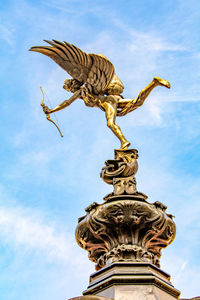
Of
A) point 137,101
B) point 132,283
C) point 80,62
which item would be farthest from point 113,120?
point 132,283

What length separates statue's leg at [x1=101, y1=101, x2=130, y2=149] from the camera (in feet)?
29.5

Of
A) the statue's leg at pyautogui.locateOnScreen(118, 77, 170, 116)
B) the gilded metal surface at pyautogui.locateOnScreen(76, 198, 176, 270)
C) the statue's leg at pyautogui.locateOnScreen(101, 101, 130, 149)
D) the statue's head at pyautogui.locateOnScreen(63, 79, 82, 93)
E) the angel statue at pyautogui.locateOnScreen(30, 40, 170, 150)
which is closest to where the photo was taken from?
the gilded metal surface at pyautogui.locateOnScreen(76, 198, 176, 270)

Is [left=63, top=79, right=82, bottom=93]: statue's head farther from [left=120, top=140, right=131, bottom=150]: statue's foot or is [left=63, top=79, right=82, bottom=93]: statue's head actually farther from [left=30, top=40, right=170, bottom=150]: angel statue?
[left=120, top=140, right=131, bottom=150]: statue's foot

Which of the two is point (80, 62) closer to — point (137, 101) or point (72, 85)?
point (72, 85)

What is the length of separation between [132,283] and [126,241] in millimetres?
956

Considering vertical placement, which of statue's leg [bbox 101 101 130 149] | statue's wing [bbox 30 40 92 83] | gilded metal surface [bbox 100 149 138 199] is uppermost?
statue's wing [bbox 30 40 92 83]

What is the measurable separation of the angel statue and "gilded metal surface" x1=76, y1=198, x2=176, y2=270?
271cm

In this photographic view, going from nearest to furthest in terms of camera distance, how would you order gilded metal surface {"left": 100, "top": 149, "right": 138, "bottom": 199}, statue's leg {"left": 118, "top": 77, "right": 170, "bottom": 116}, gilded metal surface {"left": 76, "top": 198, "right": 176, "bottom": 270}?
gilded metal surface {"left": 76, "top": 198, "right": 176, "bottom": 270} < gilded metal surface {"left": 100, "top": 149, "right": 138, "bottom": 199} < statue's leg {"left": 118, "top": 77, "right": 170, "bottom": 116}

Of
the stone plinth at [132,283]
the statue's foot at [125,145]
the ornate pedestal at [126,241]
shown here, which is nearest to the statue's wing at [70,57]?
the statue's foot at [125,145]

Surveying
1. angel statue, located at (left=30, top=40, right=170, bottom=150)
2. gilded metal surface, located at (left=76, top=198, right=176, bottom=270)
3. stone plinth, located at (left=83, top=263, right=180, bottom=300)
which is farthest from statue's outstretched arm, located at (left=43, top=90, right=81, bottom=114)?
stone plinth, located at (left=83, top=263, right=180, bottom=300)

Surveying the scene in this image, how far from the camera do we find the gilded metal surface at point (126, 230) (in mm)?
6942

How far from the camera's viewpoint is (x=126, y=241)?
707 centimetres

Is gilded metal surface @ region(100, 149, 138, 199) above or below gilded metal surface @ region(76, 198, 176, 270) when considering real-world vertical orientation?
above

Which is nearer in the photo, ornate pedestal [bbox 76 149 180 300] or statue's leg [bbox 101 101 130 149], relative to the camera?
ornate pedestal [bbox 76 149 180 300]
